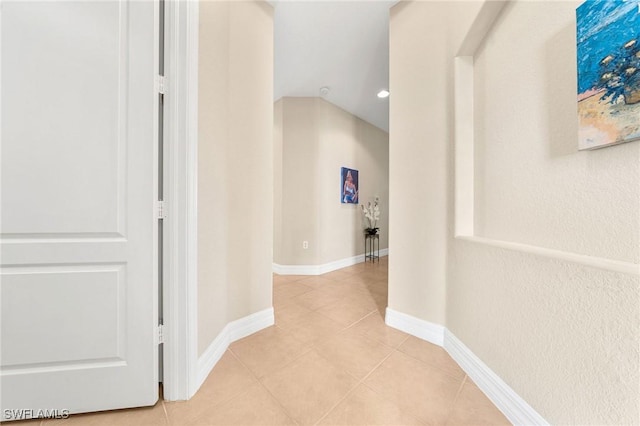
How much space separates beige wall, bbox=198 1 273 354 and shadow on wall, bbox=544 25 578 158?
68.2 inches

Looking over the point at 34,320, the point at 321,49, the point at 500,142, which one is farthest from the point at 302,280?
the point at 321,49

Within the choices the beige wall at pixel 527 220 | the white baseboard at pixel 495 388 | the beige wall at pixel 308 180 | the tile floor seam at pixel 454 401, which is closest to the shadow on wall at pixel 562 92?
the beige wall at pixel 527 220

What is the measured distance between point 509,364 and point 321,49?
119 inches

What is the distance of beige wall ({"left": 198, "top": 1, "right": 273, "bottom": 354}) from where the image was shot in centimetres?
132

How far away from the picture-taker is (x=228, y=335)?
157 centimetres

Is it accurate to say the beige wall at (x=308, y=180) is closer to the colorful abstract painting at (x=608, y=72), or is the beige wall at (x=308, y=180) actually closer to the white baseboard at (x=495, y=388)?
the white baseboard at (x=495, y=388)

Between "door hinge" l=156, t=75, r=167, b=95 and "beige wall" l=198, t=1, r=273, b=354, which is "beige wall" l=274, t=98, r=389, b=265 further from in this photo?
"door hinge" l=156, t=75, r=167, b=95

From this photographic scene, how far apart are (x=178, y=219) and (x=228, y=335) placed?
0.96 m

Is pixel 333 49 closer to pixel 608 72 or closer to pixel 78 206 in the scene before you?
pixel 608 72

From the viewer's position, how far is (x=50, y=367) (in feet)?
3.31

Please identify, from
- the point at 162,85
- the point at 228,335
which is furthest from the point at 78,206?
the point at 228,335

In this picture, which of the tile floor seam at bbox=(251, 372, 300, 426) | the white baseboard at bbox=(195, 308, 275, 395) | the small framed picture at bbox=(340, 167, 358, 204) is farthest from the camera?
the small framed picture at bbox=(340, 167, 358, 204)

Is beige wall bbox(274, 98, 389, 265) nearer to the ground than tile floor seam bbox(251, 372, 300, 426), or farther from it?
farther from it

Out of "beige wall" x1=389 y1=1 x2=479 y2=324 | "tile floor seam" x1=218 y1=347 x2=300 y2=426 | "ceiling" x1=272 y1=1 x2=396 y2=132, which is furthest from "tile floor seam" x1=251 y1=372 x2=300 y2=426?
"ceiling" x1=272 y1=1 x2=396 y2=132
